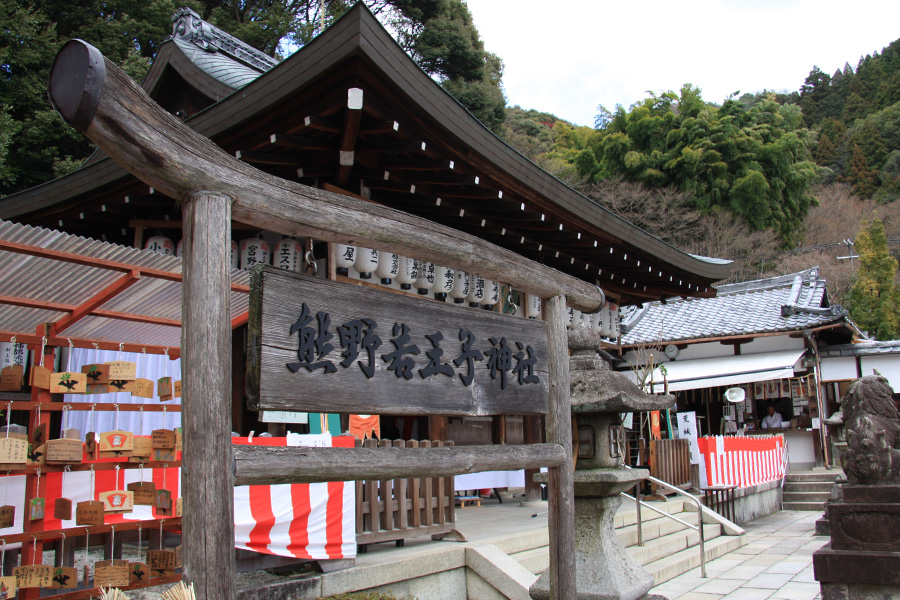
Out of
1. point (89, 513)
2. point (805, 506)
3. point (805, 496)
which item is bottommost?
point (805, 506)

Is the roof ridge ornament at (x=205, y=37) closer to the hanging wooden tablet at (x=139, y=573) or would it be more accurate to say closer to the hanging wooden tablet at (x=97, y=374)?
the hanging wooden tablet at (x=97, y=374)

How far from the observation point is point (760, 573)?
27.0 ft

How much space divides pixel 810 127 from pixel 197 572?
1983 inches

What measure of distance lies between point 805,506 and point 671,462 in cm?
558

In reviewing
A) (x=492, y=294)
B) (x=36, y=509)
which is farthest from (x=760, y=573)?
(x=36, y=509)

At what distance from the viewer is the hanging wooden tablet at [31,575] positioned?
431cm

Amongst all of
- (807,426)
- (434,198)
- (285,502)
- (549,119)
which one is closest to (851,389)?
(434,198)

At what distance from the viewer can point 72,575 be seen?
4594 millimetres

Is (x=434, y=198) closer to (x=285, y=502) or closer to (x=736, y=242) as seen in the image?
(x=285, y=502)

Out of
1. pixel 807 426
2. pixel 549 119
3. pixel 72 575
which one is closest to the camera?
pixel 72 575

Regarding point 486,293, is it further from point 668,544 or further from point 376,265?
point 668,544

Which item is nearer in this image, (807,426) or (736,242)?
(807,426)

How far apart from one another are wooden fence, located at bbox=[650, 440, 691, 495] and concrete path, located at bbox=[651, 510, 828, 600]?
1.38m

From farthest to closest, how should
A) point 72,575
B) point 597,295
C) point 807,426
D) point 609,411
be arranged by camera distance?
1. point 807,426
2. point 609,411
3. point 597,295
4. point 72,575
